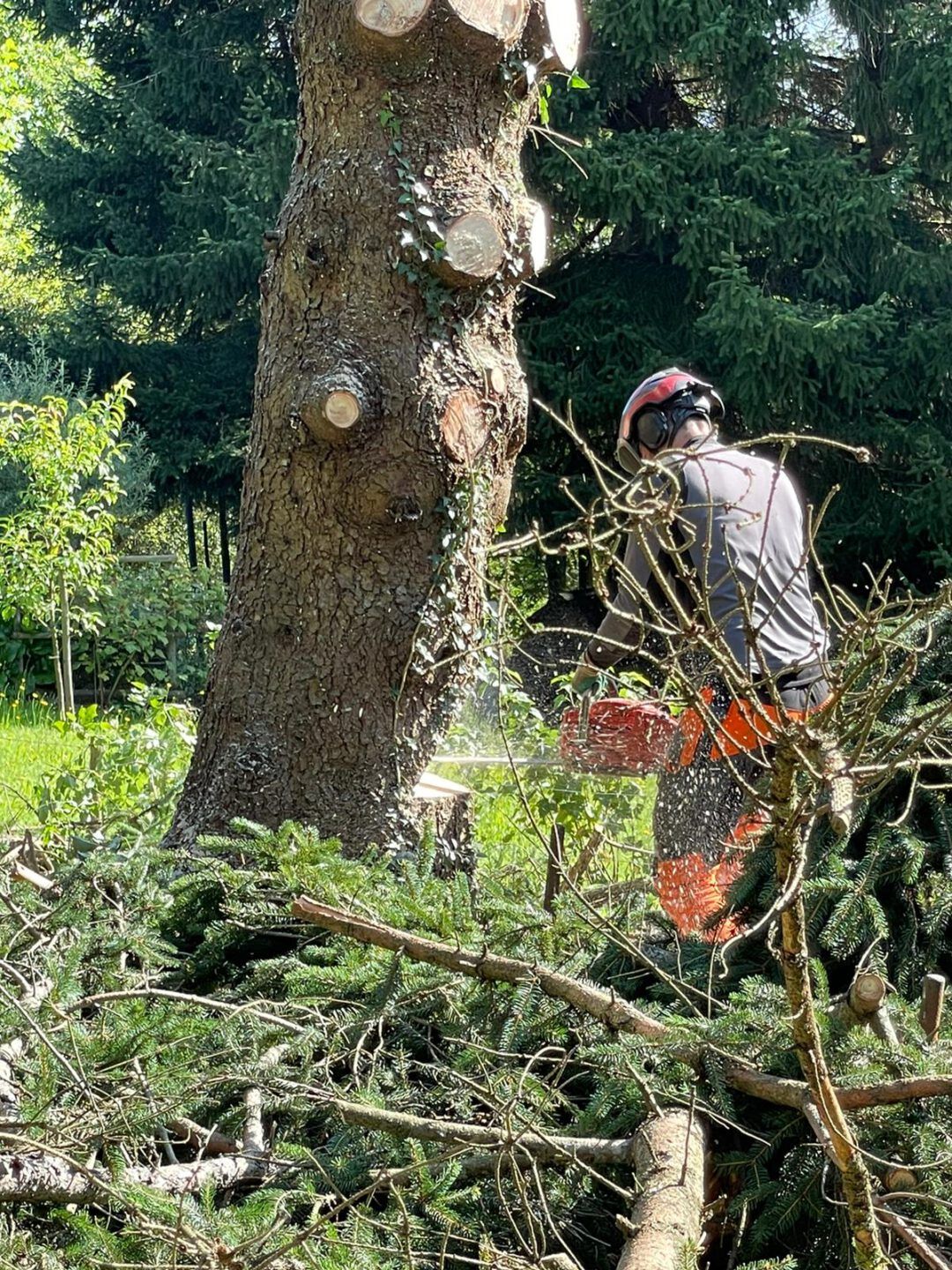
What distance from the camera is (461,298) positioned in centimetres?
397

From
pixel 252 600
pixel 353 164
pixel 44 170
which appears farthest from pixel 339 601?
pixel 44 170

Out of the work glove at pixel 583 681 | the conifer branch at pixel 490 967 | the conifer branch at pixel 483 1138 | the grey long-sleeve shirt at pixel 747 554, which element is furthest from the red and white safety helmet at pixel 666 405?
the conifer branch at pixel 483 1138

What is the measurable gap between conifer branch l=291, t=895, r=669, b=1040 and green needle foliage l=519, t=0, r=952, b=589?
9422 millimetres

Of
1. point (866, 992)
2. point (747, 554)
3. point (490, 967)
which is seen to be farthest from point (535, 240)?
point (866, 992)

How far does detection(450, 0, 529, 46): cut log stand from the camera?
3881 millimetres

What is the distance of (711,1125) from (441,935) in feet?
2.81

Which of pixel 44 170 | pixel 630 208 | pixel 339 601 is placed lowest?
pixel 339 601

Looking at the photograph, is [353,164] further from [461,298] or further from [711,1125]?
[711,1125]

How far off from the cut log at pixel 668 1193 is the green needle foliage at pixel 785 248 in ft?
32.4

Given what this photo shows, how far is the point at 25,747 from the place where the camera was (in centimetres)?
895

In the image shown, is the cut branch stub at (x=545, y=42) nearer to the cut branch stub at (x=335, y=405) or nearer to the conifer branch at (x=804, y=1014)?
the cut branch stub at (x=335, y=405)

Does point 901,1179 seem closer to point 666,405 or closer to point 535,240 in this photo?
point 666,405

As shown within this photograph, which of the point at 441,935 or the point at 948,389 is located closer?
the point at 441,935

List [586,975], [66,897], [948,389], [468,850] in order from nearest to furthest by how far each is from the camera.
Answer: [586,975]
[66,897]
[468,850]
[948,389]
